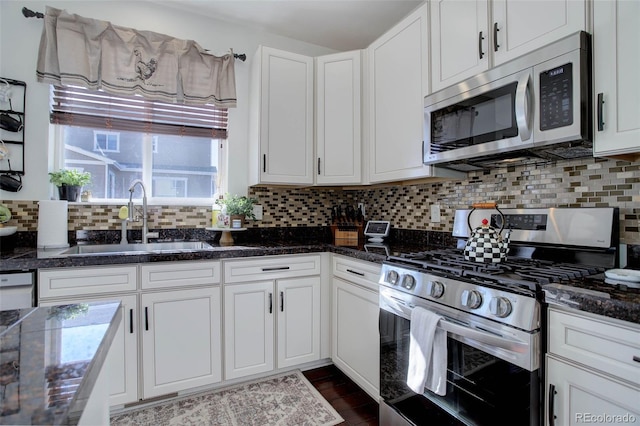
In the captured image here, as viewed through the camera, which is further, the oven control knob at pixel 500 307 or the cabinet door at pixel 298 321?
the cabinet door at pixel 298 321

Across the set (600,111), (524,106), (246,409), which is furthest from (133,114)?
(600,111)

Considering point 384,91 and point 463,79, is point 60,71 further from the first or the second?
point 463,79

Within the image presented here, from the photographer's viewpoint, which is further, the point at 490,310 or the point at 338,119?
the point at 338,119

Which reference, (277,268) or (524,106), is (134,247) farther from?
(524,106)

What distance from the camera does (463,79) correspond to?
5.74 ft

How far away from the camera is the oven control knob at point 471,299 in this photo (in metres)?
1.25

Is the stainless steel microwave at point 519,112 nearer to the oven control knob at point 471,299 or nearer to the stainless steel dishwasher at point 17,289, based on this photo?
the oven control knob at point 471,299

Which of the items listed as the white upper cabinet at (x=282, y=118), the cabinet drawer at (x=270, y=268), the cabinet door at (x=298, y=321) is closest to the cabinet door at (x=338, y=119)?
the white upper cabinet at (x=282, y=118)

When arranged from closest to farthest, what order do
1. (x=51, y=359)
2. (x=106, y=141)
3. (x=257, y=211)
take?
(x=51, y=359)
(x=106, y=141)
(x=257, y=211)

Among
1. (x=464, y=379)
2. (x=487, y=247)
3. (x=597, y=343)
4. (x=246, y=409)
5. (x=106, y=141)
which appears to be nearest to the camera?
(x=597, y=343)

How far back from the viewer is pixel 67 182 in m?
2.22

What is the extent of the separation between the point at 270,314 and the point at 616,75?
6.74ft

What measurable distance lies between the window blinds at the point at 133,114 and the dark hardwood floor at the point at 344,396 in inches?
76.8

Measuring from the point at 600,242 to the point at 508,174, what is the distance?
58 cm
